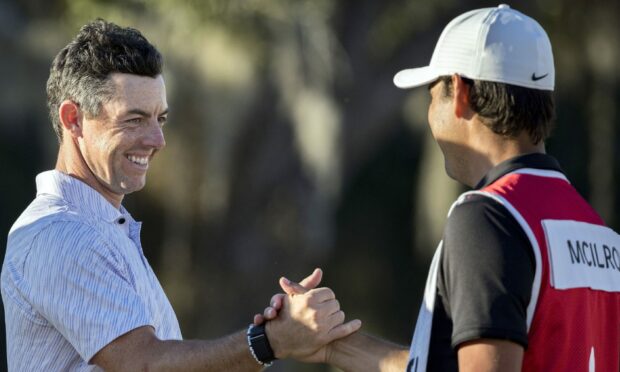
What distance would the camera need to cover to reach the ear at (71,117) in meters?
4.59

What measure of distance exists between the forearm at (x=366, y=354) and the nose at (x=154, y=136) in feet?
2.85

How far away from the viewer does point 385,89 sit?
1305 centimetres

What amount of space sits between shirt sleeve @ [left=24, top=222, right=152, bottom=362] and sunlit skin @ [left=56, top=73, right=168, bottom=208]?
38 cm

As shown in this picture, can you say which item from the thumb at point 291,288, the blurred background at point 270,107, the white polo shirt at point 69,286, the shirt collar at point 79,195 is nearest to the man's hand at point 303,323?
the thumb at point 291,288

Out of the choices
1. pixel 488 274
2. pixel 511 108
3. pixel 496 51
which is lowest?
pixel 488 274

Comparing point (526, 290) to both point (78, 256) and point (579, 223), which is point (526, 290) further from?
point (78, 256)

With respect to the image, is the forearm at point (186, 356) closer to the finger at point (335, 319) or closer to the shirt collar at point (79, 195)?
the finger at point (335, 319)

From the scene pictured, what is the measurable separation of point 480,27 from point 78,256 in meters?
1.34

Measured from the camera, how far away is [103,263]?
13.8ft

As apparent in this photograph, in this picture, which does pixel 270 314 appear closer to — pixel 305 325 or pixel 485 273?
pixel 305 325

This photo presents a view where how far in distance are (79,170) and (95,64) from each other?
0.34 meters

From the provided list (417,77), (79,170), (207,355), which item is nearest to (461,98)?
(417,77)

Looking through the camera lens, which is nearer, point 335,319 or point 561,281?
point 561,281

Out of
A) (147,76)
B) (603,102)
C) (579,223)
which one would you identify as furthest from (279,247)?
(579,223)
